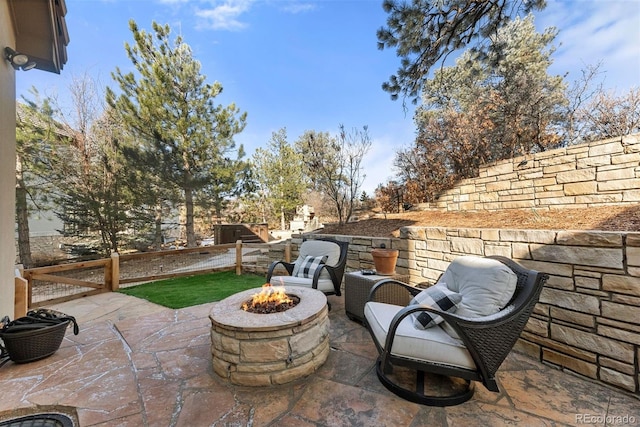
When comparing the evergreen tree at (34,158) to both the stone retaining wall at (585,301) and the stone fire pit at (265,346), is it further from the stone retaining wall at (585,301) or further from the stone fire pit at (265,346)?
the stone retaining wall at (585,301)

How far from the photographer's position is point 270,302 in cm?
256

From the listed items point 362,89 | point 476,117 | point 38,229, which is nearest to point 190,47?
point 362,89

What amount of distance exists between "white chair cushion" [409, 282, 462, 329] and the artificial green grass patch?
11.3 ft

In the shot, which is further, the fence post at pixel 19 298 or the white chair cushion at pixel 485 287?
the fence post at pixel 19 298

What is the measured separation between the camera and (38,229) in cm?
905

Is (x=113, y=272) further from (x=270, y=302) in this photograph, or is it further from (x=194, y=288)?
(x=270, y=302)

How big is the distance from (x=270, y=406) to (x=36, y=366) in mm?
2379

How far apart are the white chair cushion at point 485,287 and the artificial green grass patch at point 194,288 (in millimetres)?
3768

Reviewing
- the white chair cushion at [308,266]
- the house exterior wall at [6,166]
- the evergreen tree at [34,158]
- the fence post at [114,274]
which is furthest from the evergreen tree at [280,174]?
the house exterior wall at [6,166]

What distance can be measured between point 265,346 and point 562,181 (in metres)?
5.50

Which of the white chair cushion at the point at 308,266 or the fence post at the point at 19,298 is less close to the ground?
the white chair cushion at the point at 308,266

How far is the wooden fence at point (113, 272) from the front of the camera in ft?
14.6

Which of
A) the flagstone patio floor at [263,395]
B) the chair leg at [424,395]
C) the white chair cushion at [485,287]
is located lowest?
the flagstone patio floor at [263,395]

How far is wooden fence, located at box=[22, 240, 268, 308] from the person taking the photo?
4438mm
